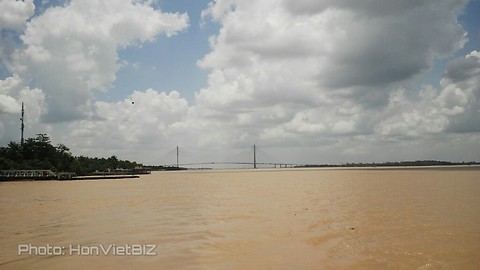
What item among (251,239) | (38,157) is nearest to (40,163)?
(38,157)

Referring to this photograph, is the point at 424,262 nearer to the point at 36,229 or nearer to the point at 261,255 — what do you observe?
the point at 261,255

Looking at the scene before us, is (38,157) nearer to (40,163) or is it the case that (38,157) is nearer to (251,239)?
(40,163)

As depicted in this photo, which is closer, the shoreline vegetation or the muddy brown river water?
the muddy brown river water

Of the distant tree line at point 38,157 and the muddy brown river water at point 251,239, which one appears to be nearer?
the muddy brown river water at point 251,239

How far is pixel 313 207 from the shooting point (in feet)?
66.6

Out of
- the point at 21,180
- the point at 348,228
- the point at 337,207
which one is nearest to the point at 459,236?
the point at 348,228

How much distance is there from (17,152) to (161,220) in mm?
102446

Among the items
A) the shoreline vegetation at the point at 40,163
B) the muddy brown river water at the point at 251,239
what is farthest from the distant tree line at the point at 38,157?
the muddy brown river water at the point at 251,239

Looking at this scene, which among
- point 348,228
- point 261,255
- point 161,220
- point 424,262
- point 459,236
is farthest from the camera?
point 161,220

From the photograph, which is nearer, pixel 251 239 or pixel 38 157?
pixel 251 239

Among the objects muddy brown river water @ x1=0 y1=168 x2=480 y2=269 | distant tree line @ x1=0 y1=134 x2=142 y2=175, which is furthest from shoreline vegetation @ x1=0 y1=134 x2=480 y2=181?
muddy brown river water @ x1=0 y1=168 x2=480 y2=269

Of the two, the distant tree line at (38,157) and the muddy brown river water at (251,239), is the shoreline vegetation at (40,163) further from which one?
the muddy brown river water at (251,239)

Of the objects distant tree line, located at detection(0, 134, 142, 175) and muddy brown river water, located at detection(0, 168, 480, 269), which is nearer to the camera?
muddy brown river water, located at detection(0, 168, 480, 269)

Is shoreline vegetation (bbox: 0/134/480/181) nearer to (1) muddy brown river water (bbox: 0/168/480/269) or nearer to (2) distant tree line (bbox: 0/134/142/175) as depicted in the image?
(2) distant tree line (bbox: 0/134/142/175)
